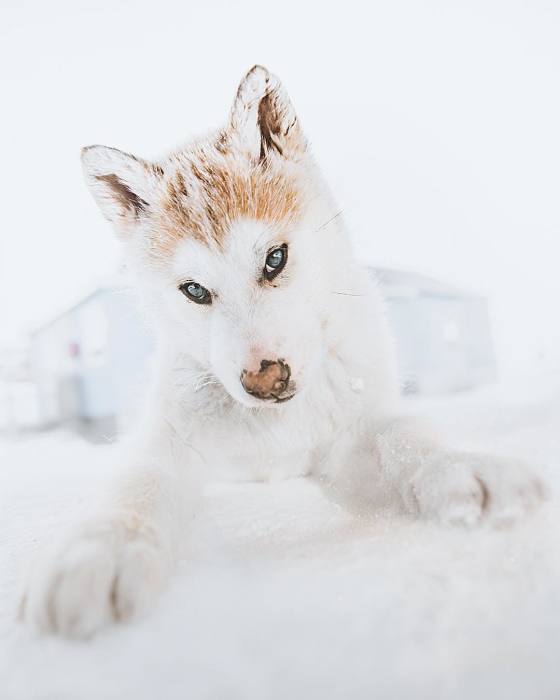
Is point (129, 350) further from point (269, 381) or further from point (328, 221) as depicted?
point (269, 381)

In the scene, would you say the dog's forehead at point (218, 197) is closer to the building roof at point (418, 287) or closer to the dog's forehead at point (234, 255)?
the dog's forehead at point (234, 255)

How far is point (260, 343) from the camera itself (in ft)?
2.13

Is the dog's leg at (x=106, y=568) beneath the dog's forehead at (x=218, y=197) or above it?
beneath

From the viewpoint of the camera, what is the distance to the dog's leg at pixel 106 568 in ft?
1.34

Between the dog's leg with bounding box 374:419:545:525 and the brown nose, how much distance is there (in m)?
0.19

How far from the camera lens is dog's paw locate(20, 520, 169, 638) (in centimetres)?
41

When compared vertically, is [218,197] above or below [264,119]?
below

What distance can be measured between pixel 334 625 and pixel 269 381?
0.97ft

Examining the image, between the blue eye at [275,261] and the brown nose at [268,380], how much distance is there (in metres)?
0.17

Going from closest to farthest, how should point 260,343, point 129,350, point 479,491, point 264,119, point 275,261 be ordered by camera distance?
1. point 479,491
2. point 260,343
3. point 275,261
4. point 264,119
5. point 129,350

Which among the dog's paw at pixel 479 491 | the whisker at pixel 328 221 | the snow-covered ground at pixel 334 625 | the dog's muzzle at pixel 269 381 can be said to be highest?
the whisker at pixel 328 221

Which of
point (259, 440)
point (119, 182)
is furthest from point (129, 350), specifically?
point (259, 440)

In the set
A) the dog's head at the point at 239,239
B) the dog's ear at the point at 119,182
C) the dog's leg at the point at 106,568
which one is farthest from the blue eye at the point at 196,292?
the dog's leg at the point at 106,568

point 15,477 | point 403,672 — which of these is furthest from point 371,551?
point 15,477
